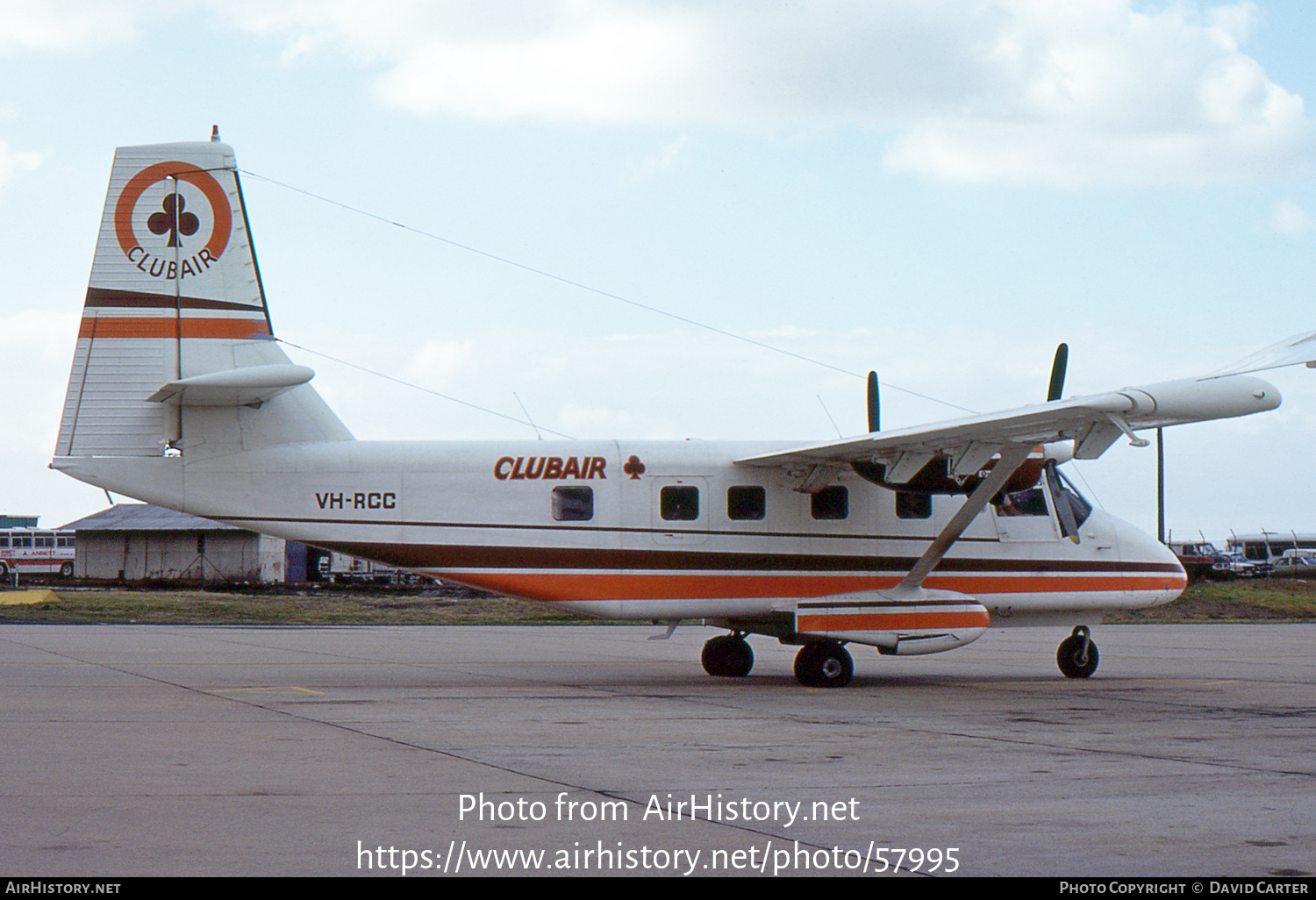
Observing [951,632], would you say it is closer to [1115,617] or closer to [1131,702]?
[1131,702]

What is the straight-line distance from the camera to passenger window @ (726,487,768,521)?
16891mm

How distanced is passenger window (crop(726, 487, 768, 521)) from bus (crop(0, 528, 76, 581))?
62171 mm

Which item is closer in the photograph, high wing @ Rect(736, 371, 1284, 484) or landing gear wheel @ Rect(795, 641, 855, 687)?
high wing @ Rect(736, 371, 1284, 484)

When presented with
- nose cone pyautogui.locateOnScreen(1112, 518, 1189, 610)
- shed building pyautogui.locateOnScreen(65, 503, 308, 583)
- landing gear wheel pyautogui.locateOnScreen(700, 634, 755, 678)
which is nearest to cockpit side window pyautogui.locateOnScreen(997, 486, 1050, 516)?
nose cone pyautogui.locateOnScreen(1112, 518, 1189, 610)

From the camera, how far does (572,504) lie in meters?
16.6

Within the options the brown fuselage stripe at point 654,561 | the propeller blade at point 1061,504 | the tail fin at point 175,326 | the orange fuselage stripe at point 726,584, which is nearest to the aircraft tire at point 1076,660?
the orange fuselage stripe at point 726,584

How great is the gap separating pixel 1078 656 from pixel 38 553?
6582 cm

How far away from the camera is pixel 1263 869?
19.3 ft

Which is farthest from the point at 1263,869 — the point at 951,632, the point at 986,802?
the point at 951,632

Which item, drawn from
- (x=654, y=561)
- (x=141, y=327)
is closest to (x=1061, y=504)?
(x=654, y=561)

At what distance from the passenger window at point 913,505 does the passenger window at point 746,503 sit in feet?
6.29

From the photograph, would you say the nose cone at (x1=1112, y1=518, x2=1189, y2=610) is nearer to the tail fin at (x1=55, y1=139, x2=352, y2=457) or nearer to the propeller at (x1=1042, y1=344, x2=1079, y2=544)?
the propeller at (x1=1042, y1=344, x2=1079, y2=544)

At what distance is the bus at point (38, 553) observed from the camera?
69312 mm

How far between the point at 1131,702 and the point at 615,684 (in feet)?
21.2
